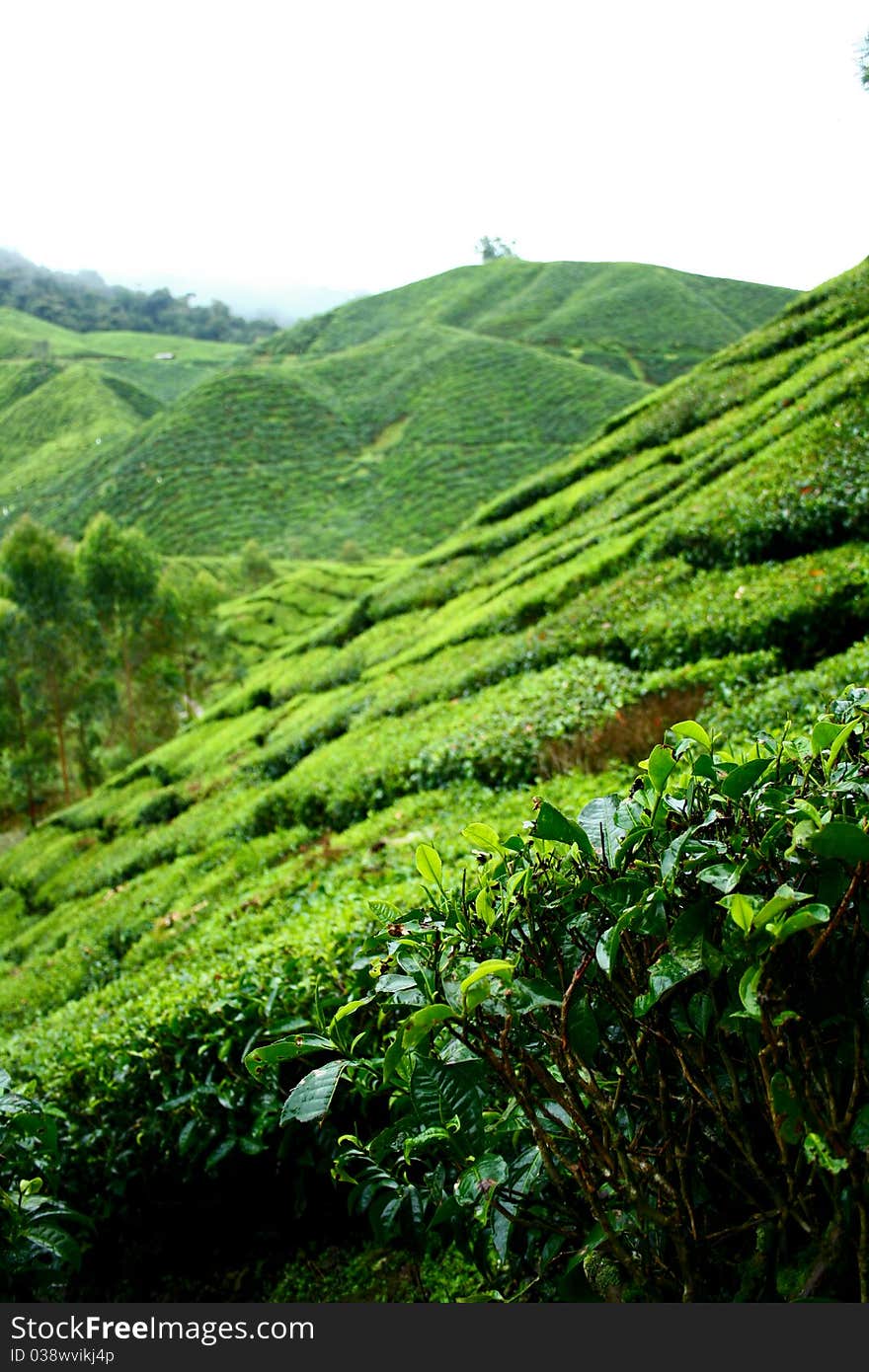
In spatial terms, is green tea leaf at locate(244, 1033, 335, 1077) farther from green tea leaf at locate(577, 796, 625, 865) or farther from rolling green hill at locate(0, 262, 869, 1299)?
rolling green hill at locate(0, 262, 869, 1299)

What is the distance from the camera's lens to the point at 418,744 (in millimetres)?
8773

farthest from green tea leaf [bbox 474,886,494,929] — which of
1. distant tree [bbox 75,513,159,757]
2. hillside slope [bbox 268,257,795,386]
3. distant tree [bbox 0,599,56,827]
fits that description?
hillside slope [bbox 268,257,795,386]

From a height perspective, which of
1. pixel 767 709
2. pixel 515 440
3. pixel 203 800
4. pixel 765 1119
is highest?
pixel 515 440

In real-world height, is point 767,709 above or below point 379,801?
above

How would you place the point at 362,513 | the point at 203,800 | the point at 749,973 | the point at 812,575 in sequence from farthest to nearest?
the point at 362,513, the point at 203,800, the point at 812,575, the point at 749,973

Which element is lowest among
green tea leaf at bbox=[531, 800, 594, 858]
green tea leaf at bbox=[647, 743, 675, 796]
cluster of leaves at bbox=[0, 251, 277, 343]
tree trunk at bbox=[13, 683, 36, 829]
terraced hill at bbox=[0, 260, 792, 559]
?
tree trunk at bbox=[13, 683, 36, 829]

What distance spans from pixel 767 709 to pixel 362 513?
66996 millimetres

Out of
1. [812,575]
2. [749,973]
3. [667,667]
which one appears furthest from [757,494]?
[749,973]

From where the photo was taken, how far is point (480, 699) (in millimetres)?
9695

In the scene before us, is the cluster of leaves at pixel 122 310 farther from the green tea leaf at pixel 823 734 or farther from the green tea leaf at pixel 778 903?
the green tea leaf at pixel 778 903

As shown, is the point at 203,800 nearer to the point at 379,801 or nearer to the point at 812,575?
the point at 379,801

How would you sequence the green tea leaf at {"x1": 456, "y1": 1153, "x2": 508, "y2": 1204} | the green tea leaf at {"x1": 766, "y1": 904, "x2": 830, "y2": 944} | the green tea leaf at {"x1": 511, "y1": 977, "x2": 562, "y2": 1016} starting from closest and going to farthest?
1. the green tea leaf at {"x1": 766, "y1": 904, "x2": 830, "y2": 944}
2. the green tea leaf at {"x1": 511, "y1": 977, "x2": 562, "y2": 1016}
3. the green tea leaf at {"x1": 456, "y1": 1153, "x2": 508, "y2": 1204}

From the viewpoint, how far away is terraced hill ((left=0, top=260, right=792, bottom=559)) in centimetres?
6975

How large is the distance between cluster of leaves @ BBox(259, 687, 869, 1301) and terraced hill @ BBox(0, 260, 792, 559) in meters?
61.4
